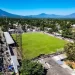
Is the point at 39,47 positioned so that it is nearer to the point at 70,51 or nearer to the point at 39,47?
the point at 39,47

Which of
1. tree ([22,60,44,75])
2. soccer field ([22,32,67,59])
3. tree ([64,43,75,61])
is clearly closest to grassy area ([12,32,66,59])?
soccer field ([22,32,67,59])

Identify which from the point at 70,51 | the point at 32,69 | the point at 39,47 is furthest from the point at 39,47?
the point at 32,69

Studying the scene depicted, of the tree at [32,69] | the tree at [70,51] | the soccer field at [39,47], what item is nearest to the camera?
the tree at [32,69]

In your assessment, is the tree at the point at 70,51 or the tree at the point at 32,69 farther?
the tree at the point at 70,51

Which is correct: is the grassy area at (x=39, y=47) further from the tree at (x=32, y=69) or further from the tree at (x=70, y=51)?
the tree at (x=32, y=69)

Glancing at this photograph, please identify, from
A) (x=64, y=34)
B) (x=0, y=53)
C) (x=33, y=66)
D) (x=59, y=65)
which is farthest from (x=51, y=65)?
(x=64, y=34)

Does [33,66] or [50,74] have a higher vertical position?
[33,66]

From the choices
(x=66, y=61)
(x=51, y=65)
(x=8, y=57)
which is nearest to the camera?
(x=51, y=65)

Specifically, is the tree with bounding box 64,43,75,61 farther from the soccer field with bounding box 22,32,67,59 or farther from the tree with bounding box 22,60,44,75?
the tree with bounding box 22,60,44,75

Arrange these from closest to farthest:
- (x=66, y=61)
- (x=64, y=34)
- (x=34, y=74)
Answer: (x=34, y=74)
(x=66, y=61)
(x=64, y=34)

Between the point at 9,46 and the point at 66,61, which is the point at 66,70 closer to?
the point at 66,61

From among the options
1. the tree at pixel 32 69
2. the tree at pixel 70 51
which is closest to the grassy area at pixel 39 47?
the tree at pixel 70 51
